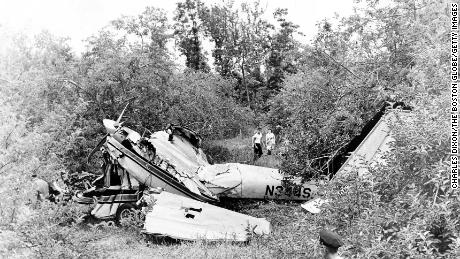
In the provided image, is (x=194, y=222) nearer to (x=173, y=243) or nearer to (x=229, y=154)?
(x=173, y=243)

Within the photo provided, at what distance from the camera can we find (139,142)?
10.2m

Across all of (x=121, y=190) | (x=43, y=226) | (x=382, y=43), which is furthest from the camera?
(x=382, y=43)

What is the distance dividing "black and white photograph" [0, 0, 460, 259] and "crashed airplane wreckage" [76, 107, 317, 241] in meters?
0.04

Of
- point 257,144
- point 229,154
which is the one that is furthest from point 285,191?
point 229,154

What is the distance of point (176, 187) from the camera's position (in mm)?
9680

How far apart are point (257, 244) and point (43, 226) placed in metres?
3.74

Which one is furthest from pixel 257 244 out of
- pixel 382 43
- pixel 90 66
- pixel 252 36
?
pixel 252 36

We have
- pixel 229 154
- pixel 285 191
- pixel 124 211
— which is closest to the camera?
pixel 124 211

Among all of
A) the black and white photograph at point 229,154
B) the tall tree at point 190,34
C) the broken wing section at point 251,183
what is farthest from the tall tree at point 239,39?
the broken wing section at point 251,183

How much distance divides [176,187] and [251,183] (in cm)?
219

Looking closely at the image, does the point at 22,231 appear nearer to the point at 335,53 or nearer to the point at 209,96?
the point at 335,53

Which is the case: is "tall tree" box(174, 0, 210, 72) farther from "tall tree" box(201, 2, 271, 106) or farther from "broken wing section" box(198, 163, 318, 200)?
"broken wing section" box(198, 163, 318, 200)

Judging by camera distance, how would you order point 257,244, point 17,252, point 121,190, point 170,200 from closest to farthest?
→ point 17,252 < point 257,244 < point 170,200 < point 121,190

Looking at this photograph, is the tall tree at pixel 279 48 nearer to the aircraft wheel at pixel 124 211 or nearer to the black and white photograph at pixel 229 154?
the black and white photograph at pixel 229 154
